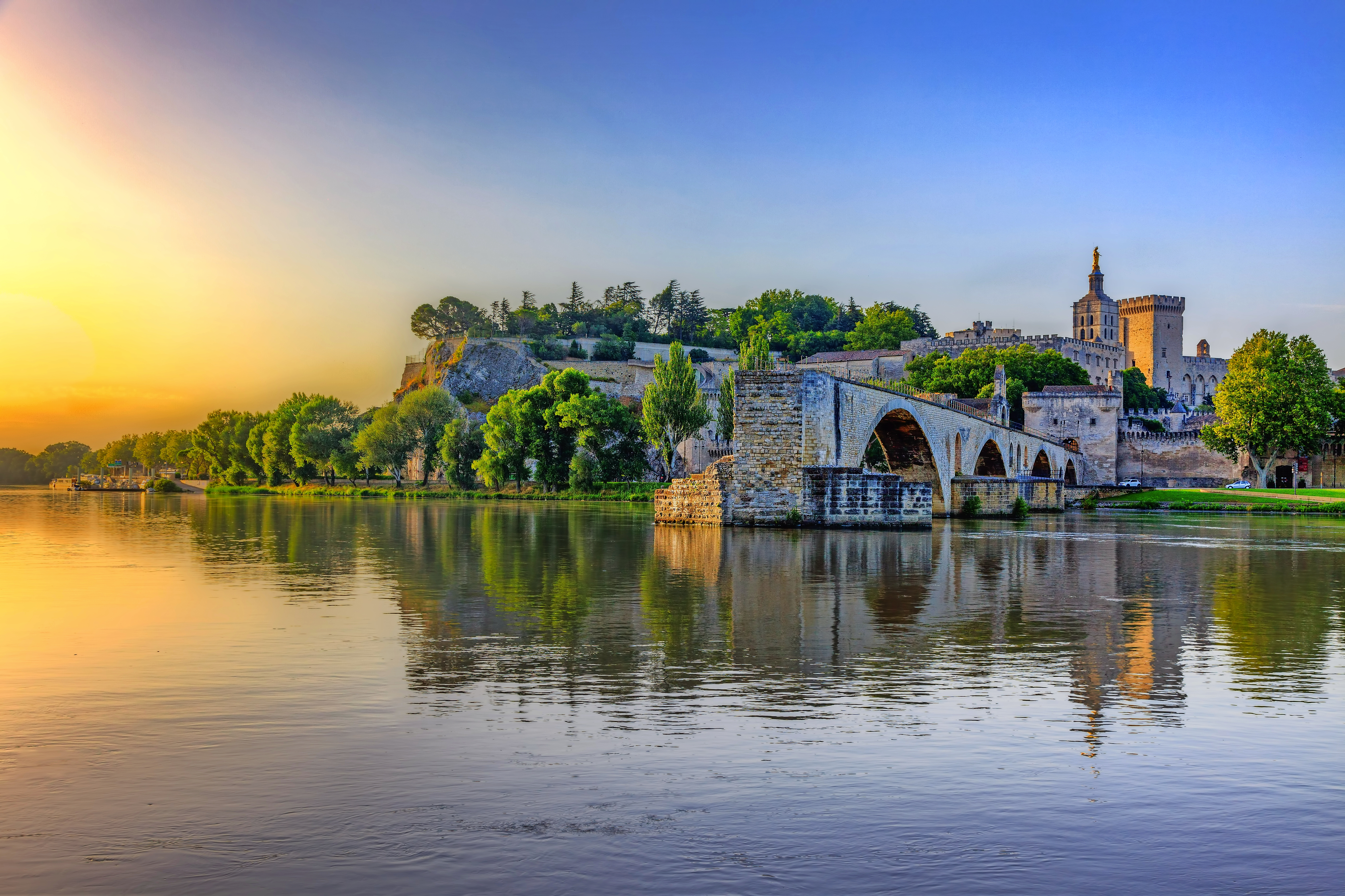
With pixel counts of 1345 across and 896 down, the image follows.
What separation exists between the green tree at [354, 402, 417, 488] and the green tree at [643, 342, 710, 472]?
23.3 m

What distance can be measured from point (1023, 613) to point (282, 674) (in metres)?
9.08

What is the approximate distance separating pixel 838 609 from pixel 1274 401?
226ft

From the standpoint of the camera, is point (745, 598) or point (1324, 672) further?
point (745, 598)

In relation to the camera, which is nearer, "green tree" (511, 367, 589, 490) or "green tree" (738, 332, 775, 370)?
"green tree" (738, 332, 775, 370)

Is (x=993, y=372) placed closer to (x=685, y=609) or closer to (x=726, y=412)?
(x=726, y=412)

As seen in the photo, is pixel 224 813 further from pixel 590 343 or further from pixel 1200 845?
pixel 590 343

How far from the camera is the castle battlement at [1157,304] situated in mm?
136500

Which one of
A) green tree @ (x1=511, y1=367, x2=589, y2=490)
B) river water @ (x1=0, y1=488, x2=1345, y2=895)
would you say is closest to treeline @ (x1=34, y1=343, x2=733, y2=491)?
green tree @ (x1=511, y1=367, x2=589, y2=490)

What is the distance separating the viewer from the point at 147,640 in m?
11.0

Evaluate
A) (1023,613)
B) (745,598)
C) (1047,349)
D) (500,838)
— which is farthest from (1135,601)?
(1047,349)

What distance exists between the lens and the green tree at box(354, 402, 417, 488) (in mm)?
79625

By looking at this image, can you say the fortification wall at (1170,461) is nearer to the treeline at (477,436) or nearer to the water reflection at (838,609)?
the treeline at (477,436)

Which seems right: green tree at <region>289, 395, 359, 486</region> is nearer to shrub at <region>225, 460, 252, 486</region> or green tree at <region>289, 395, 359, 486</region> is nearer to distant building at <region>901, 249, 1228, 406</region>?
shrub at <region>225, 460, 252, 486</region>

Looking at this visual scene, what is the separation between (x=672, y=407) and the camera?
6378 cm
